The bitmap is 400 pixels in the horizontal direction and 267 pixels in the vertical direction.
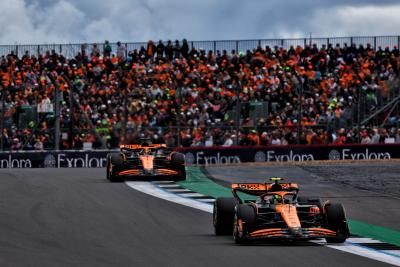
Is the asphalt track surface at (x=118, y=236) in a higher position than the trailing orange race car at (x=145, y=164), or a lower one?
lower

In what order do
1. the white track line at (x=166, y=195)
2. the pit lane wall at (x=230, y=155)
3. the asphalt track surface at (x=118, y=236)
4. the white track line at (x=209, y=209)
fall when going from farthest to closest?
the pit lane wall at (x=230, y=155) < the white track line at (x=166, y=195) < the white track line at (x=209, y=209) < the asphalt track surface at (x=118, y=236)

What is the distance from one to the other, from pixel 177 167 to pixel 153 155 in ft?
1.97

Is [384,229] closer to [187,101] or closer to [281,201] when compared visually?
[281,201]

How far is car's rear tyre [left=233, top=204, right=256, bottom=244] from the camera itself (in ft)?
35.1

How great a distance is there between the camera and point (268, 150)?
29.7 metres

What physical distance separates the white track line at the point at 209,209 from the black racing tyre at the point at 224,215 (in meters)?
1.21

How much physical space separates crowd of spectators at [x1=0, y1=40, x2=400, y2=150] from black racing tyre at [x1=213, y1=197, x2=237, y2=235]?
16567mm

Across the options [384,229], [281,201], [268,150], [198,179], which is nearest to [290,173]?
[198,179]

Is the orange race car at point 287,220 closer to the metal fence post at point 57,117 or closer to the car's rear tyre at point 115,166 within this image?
the car's rear tyre at point 115,166

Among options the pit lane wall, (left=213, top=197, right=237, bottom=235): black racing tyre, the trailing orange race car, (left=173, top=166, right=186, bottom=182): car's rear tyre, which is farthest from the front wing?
the pit lane wall

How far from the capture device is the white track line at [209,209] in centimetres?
976

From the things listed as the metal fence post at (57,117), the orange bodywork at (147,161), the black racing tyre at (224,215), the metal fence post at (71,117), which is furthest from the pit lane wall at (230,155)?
the black racing tyre at (224,215)

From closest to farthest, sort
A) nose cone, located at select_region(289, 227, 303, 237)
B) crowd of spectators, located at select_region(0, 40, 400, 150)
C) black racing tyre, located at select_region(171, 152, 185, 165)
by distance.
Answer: nose cone, located at select_region(289, 227, 303, 237) → black racing tyre, located at select_region(171, 152, 185, 165) → crowd of spectators, located at select_region(0, 40, 400, 150)

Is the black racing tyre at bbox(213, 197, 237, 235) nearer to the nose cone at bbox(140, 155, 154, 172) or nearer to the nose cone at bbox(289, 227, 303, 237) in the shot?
the nose cone at bbox(289, 227, 303, 237)
